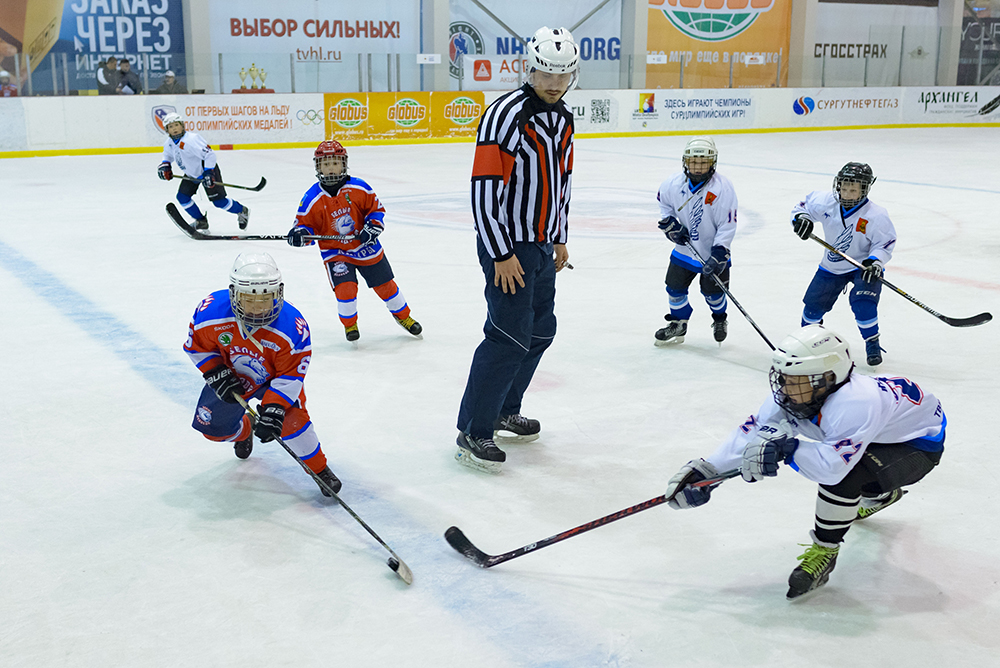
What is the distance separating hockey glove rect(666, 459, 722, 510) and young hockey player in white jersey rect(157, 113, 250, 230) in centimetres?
613

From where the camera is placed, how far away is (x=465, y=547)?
2.54m

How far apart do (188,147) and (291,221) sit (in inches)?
39.8

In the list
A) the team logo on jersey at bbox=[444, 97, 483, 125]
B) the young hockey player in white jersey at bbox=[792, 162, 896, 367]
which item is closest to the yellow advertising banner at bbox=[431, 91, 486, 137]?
the team logo on jersey at bbox=[444, 97, 483, 125]

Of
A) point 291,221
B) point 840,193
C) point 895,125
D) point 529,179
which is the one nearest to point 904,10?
point 895,125

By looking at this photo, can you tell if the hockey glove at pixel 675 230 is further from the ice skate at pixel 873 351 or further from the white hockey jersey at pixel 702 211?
the ice skate at pixel 873 351

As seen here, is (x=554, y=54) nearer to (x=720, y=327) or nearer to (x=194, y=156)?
(x=720, y=327)

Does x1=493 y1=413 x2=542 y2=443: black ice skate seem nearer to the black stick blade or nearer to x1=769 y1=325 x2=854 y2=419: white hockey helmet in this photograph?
the black stick blade

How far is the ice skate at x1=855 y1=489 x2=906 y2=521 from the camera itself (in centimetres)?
258

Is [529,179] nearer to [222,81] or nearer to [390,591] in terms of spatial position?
[390,591]

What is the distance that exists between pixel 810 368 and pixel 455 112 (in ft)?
47.5

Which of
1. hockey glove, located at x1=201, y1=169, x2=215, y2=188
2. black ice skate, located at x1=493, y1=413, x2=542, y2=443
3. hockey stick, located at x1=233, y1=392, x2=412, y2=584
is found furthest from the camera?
hockey glove, located at x1=201, y1=169, x2=215, y2=188

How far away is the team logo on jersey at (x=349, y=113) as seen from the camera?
15.1m

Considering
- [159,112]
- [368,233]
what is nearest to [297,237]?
[368,233]

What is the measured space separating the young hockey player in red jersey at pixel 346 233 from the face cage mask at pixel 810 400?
2642 millimetres
